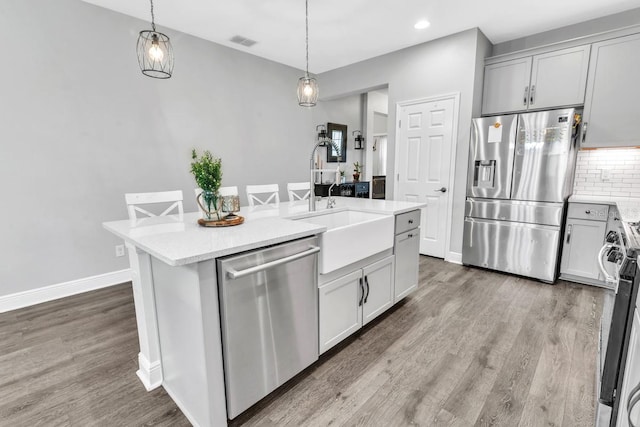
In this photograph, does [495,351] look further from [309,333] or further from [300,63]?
[300,63]

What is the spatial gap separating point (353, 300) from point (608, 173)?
3.25 meters

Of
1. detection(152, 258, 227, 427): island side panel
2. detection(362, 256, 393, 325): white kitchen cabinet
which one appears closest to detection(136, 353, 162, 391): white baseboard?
detection(152, 258, 227, 427): island side panel

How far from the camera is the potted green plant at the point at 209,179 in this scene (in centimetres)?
160

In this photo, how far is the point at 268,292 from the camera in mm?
1434

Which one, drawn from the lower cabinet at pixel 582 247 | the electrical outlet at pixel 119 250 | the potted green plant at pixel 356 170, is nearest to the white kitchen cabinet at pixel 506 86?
the lower cabinet at pixel 582 247

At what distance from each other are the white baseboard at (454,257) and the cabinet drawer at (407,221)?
1.49 meters

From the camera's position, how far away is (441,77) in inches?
145

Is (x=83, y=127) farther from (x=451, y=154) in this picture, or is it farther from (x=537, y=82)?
(x=537, y=82)

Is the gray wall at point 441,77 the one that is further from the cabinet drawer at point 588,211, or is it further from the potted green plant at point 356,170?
the potted green plant at point 356,170

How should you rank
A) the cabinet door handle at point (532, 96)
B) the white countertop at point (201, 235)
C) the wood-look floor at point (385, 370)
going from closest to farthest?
the white countertop at point (201, 235) → the wood-look floor at point (385, 370) → the cabinet door handle at point (532, 96)

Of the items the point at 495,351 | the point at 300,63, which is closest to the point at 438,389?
the point at 495,351

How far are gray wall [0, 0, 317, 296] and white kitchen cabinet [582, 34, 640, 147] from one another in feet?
13.3

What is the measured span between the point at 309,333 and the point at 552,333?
1859mm

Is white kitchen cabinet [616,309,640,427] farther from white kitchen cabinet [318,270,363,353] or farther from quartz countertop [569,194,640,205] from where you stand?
quartz countertop [569,194,640,205]
